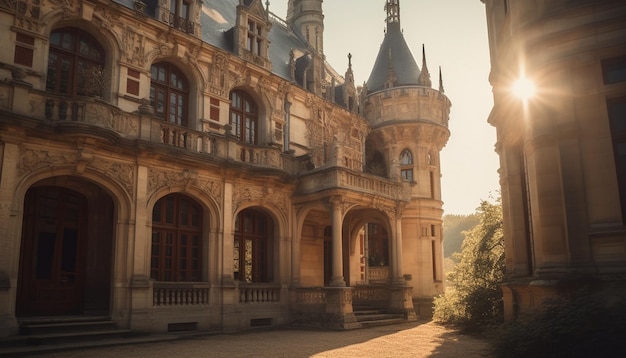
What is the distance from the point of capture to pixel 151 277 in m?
14.8

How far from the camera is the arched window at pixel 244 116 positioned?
1869 cm

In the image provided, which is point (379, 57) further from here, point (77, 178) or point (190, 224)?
point (77, 178)

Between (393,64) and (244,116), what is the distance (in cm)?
1212

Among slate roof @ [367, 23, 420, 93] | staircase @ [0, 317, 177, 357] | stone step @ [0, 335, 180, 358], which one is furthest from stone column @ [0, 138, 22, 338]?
slate roof @ [367, 23, 420, 93]

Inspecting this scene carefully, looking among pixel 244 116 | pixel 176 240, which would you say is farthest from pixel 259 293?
pixel 244 116

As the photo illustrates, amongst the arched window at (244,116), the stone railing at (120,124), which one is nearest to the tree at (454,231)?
the arched window at (244,116)

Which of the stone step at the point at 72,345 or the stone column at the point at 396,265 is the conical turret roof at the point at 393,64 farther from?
the stone step at the point at 72,345

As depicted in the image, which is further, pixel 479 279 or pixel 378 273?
pixel 378 273

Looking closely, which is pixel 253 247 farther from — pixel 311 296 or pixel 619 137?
pixel 619 137

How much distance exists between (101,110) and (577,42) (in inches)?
447

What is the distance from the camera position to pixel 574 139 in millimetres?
8867

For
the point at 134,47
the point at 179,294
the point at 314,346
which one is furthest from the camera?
the point at 134,47

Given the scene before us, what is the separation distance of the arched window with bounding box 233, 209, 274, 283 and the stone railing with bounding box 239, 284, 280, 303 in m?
0.87

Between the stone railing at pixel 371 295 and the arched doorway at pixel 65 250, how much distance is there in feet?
33.7
